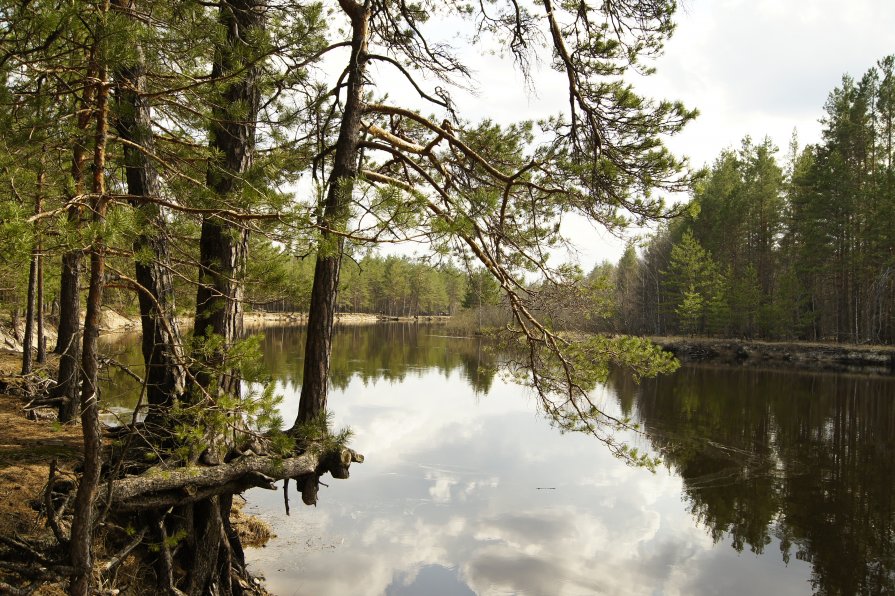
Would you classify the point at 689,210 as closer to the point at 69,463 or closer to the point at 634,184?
the point at 634,184

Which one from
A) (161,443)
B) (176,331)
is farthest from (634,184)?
(161,443)

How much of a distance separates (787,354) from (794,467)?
24.3 meters

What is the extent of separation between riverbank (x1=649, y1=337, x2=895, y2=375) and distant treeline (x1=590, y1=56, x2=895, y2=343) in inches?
87.4

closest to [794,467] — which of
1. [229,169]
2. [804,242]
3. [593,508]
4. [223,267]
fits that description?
[593,508]

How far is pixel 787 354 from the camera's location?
1267 inches

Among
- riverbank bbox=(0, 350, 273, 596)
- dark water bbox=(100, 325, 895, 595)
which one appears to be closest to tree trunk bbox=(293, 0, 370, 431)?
riverbank bbox=(0, 350, 273, 596)

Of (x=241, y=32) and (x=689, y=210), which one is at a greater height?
(x=241, y=32)

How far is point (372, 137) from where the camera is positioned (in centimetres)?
580

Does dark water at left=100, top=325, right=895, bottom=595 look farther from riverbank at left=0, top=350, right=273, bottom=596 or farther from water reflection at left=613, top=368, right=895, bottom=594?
riverbank at left=0, top=350, right=273, bottom=596

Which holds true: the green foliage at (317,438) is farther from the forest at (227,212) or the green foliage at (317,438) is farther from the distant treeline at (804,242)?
the distant treeline at (804,242)

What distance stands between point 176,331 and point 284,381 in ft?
48.1

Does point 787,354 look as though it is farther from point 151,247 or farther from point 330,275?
point 151,247

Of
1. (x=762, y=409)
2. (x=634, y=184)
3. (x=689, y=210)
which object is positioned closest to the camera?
(x=689, y=210)

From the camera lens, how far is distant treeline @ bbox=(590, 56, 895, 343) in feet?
102
